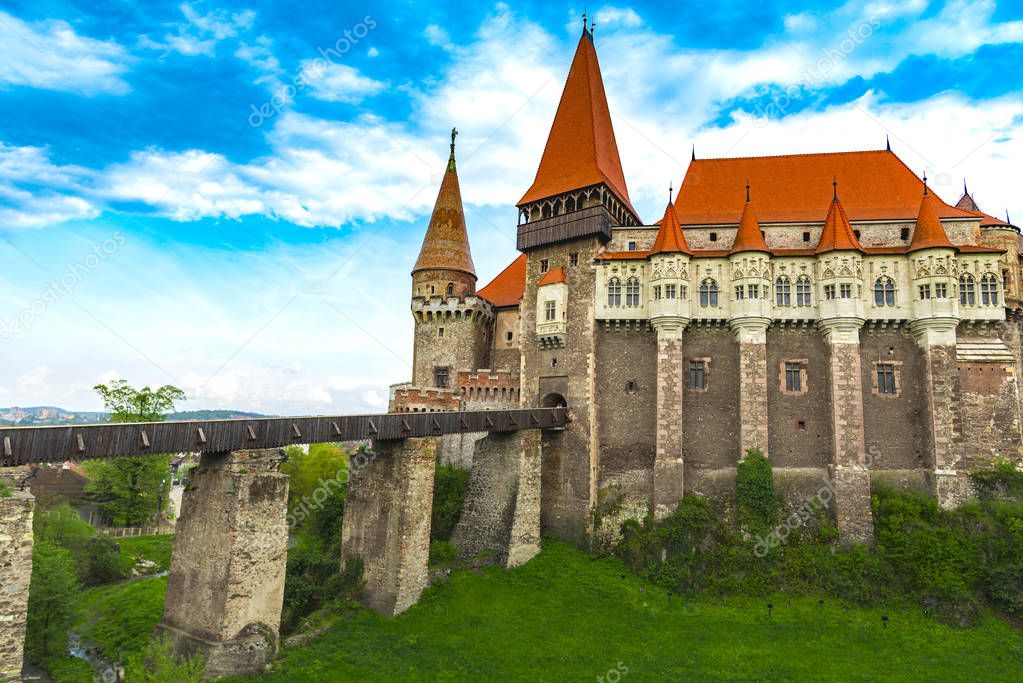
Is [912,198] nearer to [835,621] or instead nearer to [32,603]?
[835,621]

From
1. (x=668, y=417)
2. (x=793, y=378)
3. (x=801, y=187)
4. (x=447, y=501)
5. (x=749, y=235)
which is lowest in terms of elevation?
(x=447, y=501)

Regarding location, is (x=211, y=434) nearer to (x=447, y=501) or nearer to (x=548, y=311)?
(x=447, y=501)

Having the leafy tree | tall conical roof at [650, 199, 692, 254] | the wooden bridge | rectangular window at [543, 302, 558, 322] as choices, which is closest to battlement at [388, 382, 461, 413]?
rectangular window at [543, 302, 558, 322]

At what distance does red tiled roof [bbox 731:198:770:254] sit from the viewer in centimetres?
2588

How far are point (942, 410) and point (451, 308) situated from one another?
22.7 metres

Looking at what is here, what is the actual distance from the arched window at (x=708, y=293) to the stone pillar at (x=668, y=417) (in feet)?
4.71

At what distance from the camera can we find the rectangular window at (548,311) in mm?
28389

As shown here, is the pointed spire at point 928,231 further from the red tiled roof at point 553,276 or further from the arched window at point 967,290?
the red tiled roof at point 553,276

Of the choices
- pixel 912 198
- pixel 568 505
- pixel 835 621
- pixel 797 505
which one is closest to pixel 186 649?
pixel 568 505

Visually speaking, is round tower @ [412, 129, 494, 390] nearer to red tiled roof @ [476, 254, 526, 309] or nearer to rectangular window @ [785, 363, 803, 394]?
red tiled roof @ [476, 254, 526, 309]

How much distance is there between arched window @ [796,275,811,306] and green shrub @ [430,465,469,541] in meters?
16.5

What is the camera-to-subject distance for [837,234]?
2536cm

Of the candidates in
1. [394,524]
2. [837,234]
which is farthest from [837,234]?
[394,524]

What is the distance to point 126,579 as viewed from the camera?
97.7 ft
